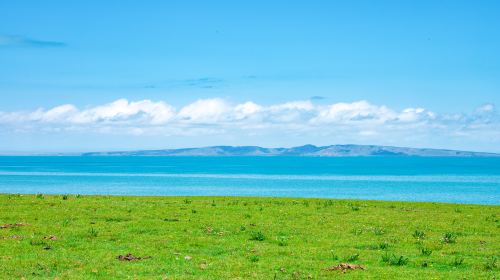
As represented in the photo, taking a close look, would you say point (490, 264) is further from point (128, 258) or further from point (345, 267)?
point (128, 258)

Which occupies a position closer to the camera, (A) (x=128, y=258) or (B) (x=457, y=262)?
(B) (x=457, y=262)

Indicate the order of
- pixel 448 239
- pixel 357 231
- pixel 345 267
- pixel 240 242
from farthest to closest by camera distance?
pixel 357 231 < pixel 448 239 < pixel 240 242 < pixel 345 267

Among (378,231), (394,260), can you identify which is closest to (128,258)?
(394,260)

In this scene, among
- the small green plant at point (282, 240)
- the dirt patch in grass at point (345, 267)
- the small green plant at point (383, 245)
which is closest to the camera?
the dirt patch in grass at point (345, 267)

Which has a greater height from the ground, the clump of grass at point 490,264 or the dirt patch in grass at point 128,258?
the clump of grass at point 490,264

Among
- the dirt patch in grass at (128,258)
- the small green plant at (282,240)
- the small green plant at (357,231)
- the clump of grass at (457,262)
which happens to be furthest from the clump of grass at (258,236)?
the clump of grass at (457,262)

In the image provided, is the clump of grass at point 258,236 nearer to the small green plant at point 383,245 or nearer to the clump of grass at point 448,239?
the small green plant at point 383,245

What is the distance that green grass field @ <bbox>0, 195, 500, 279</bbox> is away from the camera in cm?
2000

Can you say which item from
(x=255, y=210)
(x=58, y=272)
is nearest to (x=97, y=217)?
(x=255, y=210)

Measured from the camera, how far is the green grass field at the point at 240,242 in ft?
65.6

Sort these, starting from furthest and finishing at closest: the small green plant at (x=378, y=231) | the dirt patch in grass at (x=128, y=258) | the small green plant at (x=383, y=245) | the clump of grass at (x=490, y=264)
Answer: the small green plant at (x=378, y=231) → the small green plant at (x=383, y=245) → the dirt patch in grass at (x=128, y=258) → the clump of grass at (x=490, y=264)

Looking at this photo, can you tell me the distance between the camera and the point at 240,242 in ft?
86.0

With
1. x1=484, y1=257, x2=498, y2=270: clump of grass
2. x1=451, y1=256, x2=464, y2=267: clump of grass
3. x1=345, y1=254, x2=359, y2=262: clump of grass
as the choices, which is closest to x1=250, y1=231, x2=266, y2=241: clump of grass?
x1=345, y1=254, x2=359, y2=262: clump of grass

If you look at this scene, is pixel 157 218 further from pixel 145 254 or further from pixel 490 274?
pixel 490 274
